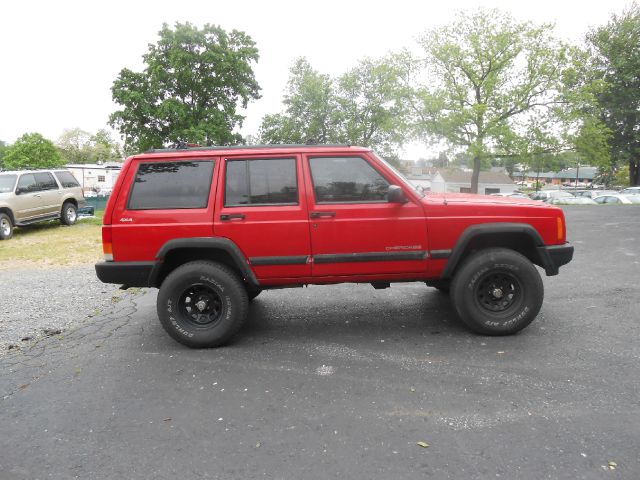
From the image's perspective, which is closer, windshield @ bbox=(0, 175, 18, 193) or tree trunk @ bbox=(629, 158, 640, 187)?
windshield @ bbox=(0, 175, 18, 193)

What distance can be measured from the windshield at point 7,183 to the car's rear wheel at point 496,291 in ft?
43.8

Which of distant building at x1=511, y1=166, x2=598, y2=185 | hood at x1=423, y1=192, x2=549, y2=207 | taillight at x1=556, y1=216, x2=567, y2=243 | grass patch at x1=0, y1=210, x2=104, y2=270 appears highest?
distant building at x1=511, y1=166, x2=598, y2=185

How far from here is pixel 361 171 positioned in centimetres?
428

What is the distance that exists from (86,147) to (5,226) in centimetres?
8705

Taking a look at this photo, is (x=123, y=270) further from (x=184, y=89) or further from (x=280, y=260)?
(x=184, y=89)

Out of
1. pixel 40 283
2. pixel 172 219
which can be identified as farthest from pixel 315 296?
pixel 40 283

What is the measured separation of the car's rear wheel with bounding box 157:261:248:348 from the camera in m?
4.15

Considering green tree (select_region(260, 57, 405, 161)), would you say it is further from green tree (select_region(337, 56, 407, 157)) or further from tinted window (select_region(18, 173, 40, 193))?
tinted window (select_region(18, 173, 40, 193))

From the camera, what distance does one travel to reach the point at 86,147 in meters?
87.8

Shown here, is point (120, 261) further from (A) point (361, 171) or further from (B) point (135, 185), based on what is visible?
(A) point (361, 171)

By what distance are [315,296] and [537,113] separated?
3216 centimetres

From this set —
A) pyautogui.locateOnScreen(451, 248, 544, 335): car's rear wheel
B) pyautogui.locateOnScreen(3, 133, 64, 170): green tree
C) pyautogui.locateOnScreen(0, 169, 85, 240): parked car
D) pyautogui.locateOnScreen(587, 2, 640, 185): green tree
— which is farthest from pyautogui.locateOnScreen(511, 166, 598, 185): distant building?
pyautogui.locateOnScreen(451, 248, 544, 335): car's rear wheel

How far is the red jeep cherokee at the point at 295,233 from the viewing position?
4160 mm

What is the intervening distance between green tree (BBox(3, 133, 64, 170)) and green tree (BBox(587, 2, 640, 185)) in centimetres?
7569
